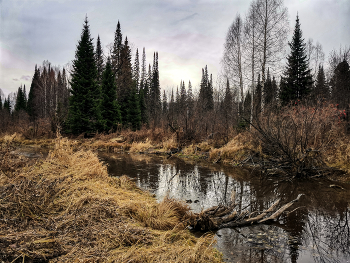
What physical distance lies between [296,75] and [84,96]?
23049mm

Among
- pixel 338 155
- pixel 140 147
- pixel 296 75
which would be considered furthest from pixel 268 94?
pixel 338 155

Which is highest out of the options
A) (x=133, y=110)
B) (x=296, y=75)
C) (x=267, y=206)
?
(x=296, y=75)

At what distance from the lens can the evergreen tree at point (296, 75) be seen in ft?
81.0

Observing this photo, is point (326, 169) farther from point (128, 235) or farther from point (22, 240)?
point (22, 240)

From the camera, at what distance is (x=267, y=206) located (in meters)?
5.90

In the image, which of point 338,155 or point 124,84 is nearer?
point 338,155

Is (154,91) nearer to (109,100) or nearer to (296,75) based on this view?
(109,100)

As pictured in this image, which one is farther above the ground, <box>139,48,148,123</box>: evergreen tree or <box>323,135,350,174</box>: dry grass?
<box>139,48,148,123</box>: evergreen tree

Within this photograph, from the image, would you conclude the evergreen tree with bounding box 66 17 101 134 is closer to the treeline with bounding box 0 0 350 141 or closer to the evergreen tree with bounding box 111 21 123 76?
the treeline with bounding box 0 0 350 141

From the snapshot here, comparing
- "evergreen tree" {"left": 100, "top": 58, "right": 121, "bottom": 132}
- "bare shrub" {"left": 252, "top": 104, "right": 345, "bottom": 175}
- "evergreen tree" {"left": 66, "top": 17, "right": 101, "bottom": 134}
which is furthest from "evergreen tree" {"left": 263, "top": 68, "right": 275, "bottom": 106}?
"evergreen tree" {"left": 66, "top": 17, "right": 101, "bottom": 134}

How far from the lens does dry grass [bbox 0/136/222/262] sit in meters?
2.68

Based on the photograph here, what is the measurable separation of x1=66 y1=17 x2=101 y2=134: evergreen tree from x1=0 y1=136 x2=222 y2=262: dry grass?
61.7ft

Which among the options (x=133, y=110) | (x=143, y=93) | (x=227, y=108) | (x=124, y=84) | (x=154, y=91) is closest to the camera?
(x=227, y=108)

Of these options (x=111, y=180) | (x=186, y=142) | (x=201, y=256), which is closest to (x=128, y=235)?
(x=201, y=256)
